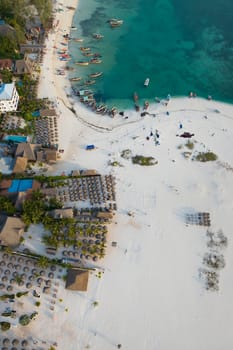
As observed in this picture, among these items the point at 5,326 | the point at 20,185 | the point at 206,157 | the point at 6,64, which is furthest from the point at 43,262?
the point at 6,64

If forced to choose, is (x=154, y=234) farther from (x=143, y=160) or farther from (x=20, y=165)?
(x=20, y=165)

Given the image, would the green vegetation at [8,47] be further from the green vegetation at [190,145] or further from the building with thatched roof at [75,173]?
the green vegetation at [190,145]

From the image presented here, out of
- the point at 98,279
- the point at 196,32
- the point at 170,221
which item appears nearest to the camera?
the point at 98,279

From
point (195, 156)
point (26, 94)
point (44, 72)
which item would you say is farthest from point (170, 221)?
point (44, 72)

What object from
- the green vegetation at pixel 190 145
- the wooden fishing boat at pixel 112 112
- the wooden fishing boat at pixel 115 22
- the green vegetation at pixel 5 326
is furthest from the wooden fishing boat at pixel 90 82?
the green vegetation at pixel 5 326

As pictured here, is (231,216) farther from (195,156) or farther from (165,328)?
(165,328)

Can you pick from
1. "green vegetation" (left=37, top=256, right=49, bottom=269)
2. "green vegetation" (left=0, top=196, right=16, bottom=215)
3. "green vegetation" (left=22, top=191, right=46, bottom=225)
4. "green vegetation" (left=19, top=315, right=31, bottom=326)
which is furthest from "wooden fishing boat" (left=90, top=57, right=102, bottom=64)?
"green vegetation" (left=19, top=315, right=31, bottom=326)

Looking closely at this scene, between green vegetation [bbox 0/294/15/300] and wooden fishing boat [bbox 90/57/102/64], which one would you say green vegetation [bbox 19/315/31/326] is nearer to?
green vegetation [bbox 0/294/15/300]
